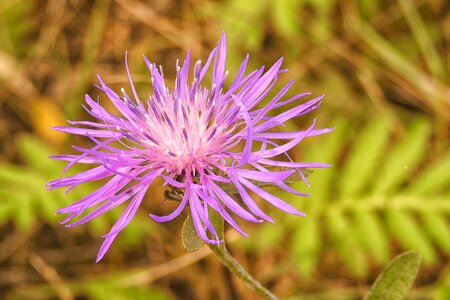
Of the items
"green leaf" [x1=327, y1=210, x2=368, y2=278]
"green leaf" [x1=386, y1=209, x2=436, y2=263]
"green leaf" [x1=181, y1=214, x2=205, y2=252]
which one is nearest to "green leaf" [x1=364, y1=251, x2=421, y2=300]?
"green leaf" [x1=181, y1=214, x2=205, y2=252]

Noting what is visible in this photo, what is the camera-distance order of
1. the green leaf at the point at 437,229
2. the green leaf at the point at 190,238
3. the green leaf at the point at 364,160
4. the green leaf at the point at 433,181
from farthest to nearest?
the green leaf at the point at 364,160, the green leaf at the point at 433,181, the green leaf at the point at 437,229, the green leaf at the point at 190,238

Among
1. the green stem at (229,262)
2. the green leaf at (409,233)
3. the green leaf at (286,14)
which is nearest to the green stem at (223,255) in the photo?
the green stem at (229,262)

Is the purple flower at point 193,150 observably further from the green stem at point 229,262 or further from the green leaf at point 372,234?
the green leaf at point 372,234

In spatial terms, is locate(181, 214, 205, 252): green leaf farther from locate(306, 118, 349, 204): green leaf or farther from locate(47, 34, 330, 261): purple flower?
locate(306, 118, 349, 204): green leaf

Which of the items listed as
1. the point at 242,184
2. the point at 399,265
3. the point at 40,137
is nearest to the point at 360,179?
the point at 399,265

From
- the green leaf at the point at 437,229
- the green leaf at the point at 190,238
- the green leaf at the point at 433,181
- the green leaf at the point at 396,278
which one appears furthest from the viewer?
the green leaf at the point at 433,181

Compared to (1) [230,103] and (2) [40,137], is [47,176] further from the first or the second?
(1) [230,103]

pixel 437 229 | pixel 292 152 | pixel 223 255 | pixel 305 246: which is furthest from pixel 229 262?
pixel 292 152
